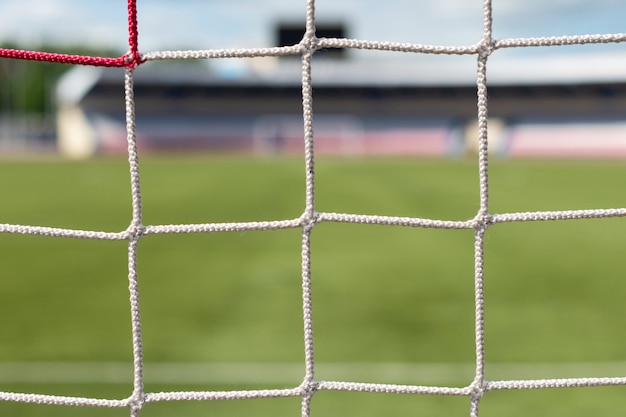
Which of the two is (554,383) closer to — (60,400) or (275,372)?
(60,400)

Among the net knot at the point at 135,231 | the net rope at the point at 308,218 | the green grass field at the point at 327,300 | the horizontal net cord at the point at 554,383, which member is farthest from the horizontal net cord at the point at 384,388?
the green grass field at the point at 327,300

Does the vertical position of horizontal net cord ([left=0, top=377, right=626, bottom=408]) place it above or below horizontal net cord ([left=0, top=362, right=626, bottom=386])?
above

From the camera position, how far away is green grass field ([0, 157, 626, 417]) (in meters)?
2.91

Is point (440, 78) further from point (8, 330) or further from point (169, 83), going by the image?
point (8, 330)

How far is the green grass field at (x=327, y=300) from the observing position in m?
2.91

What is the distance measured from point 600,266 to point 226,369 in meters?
3.51

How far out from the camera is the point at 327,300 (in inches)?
171

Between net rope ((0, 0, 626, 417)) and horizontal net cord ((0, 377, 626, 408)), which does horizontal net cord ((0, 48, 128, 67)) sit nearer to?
net rope ((0, 0, 626, 417))

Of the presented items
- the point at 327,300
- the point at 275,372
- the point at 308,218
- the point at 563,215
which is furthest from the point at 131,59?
the point at 327,300

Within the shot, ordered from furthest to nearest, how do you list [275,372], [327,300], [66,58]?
1. [327,300]
2. [275,372]
3. [66,58]

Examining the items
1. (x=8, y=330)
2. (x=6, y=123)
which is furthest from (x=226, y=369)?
(x=6, y=123)

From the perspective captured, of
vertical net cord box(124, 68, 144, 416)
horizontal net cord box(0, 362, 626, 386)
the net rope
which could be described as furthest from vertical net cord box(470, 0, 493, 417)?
horizontal net cord box(0, 362, 626, 386)

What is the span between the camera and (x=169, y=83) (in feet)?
82.2

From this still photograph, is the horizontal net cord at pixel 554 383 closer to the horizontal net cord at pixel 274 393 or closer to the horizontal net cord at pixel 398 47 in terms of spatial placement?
the horizontal net cord at pixel 274 393
